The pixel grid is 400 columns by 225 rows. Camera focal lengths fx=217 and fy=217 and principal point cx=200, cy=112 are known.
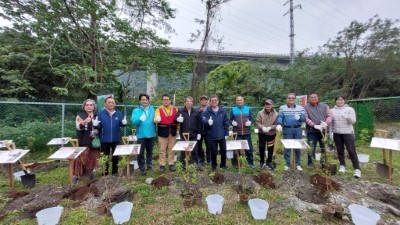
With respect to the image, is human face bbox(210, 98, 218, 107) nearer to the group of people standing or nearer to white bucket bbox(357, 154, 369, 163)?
the group of people standing

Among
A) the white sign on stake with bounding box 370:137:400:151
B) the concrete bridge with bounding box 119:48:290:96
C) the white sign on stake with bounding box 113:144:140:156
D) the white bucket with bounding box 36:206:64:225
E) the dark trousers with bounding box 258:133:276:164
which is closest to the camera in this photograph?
the white bucket with bounding box 36:206:64:225

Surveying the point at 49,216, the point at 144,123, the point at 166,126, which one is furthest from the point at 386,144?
the point at 49,216

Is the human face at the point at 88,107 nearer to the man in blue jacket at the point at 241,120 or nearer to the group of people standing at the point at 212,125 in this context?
the group of people standing at the point at 212,125

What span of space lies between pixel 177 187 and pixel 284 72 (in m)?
15.5

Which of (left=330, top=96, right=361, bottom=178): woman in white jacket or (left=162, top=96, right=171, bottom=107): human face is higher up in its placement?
(left=162, top=96, right=171, bottom=107): human face

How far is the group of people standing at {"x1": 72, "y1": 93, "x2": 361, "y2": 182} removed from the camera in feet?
14.1

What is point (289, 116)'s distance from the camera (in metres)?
4.61

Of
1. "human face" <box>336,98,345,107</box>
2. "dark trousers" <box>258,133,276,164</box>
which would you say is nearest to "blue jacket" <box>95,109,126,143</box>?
"dark trousers" <box>258,133,276,164</box>

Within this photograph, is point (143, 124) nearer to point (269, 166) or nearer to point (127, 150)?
point (127, 150)

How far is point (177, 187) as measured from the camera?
149 inches

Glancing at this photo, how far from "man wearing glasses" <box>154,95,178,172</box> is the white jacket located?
3.38 meters

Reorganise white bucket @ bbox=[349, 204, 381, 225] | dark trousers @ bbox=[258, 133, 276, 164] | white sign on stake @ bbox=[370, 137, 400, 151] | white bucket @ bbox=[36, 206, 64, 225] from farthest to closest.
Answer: dark trousers @ bbox=[258, 133, 276, 164]
white sign on stake @ bbox=[370, 137, 400, 151]
white bucket @ bbox=[36, 206, 64, 225]
white bucket @ bbox=[349, 204, 381, 225]

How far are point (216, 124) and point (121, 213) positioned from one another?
8.28ft

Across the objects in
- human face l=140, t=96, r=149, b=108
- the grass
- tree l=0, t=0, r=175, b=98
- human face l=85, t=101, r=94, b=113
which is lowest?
the grass
